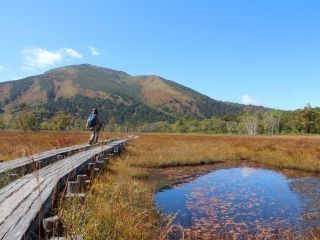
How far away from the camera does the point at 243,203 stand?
580 inches

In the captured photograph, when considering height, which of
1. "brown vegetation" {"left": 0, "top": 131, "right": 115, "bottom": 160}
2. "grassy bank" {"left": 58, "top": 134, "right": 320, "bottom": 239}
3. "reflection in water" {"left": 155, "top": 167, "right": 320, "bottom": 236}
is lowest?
"reflection in water" {"left": 155, "top": 167, "right": 320, "bottom": 236}

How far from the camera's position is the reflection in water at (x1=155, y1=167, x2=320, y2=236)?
37.8 feet

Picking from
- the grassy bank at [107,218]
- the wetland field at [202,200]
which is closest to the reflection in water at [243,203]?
the wetland field at [202,200]

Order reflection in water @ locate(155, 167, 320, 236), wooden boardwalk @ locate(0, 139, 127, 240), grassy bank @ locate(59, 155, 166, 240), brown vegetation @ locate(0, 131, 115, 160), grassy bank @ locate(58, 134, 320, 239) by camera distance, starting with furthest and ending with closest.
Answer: brown vegetation @ locate(0, 131, 115, 160), reflection in water @ locate(155, 167, 320, 236), grassy bank @ locate(58, 134, 320, 239), grassy bank @ locate(59, 155, 166, 240), wooden boardwalk @ locate(0, 139, 127, 240)

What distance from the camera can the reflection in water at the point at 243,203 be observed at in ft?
37.8

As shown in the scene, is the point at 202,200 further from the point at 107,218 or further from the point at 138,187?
the point at 107,218

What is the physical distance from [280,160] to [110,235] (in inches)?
919

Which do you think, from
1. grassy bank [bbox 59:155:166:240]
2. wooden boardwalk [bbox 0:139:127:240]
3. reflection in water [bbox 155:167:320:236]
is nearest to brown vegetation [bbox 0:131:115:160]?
wooden boardwalk [bbox 0:139:127:240]

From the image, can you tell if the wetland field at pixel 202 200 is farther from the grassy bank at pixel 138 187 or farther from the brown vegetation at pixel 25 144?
the brown vegetation at pixel 25 144

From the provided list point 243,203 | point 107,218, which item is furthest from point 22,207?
point 243,203

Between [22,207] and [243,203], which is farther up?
[22,207]

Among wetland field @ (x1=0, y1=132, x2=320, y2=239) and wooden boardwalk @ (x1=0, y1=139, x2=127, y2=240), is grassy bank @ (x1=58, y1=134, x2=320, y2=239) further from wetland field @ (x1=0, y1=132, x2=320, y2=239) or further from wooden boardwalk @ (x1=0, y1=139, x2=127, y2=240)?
wooden boardwalk @ (x1=0, y1=139, x2=127, y2=240)

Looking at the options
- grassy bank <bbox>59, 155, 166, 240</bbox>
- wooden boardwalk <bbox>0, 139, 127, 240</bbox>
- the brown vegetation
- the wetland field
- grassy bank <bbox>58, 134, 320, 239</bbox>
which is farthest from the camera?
the brown vegetation

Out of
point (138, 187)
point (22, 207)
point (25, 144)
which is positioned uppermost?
point (25, 144)
